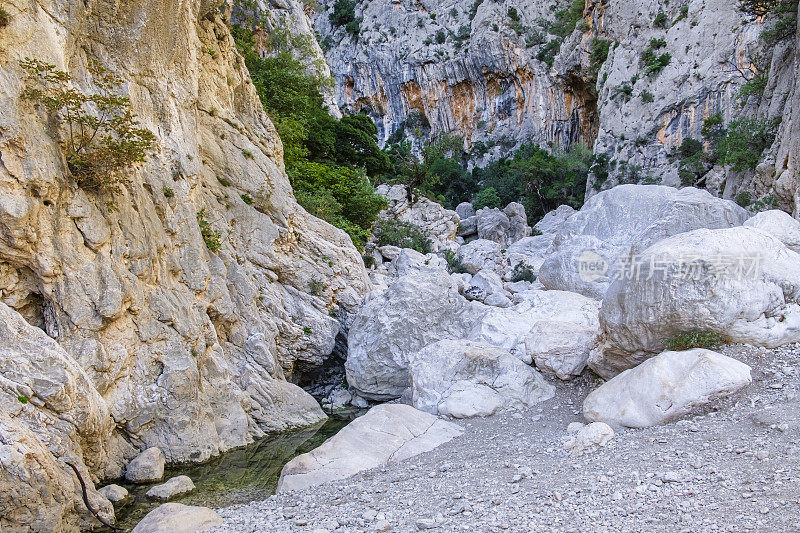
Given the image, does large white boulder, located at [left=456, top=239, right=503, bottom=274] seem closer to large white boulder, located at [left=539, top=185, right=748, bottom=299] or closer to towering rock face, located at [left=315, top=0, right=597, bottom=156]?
large white boulder, located at [left=539, top=185, right=748, bottom=299]

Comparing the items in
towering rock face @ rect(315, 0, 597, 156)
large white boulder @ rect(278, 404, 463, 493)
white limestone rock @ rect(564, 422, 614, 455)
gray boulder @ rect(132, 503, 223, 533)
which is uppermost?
towering rock face @ rect(315, 0, 597, 156)

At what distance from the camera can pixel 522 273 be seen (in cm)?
2455

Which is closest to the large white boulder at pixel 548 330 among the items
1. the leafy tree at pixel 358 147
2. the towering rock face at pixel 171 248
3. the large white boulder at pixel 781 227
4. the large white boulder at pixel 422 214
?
the large white boulder at pixel 781 227

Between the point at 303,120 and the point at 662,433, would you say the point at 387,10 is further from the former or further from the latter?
the point at 662,433

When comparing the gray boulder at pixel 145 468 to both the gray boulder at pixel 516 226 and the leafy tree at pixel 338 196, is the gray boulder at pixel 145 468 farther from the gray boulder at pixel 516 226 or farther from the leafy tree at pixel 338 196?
the gray boulder at pixel 516 226

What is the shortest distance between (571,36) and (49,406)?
54689 mm

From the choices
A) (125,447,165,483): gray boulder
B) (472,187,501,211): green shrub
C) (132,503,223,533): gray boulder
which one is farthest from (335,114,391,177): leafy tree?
(132,503,223,533): gray boulder

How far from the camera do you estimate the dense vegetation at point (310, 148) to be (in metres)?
19.3

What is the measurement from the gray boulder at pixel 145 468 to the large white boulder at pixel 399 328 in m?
5.28

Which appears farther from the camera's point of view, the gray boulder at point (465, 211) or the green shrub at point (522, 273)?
the gray boulder at point (465, 211)

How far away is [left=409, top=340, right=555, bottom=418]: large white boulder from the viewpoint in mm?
9703

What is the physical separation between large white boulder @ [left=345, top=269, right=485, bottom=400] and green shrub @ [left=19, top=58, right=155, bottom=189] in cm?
648

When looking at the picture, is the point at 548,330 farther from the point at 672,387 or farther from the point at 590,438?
the point at 590,438

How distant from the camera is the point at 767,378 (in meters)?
7.25
